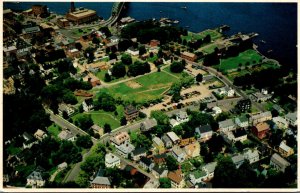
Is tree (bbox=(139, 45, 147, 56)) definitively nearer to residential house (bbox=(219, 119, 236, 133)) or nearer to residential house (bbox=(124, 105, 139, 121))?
residential house (bbox=(124, 105, 139, 121))

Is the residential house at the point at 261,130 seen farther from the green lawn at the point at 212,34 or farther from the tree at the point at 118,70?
the green lawn at the point at 212,34

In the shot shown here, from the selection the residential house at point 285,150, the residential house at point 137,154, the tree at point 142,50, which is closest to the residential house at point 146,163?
the residential house at point 137,154

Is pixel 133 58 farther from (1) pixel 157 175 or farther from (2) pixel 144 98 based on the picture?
(1) pixel 157 175

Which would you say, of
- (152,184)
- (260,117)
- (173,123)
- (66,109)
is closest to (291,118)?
(260,117)

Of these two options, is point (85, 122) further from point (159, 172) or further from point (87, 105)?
point (159, 172)

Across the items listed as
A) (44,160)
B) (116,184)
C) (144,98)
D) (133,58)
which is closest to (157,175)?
(116,184)

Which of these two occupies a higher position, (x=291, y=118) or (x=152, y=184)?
(x=291, y=118)

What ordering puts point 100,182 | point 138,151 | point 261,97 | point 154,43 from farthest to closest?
point 154,43, point 261,97, point 138,151, point 100,182
